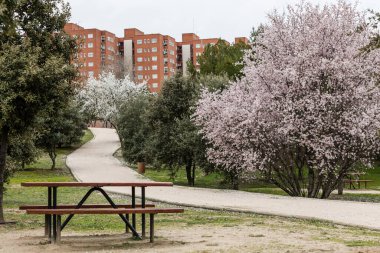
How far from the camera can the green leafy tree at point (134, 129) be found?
130 feet

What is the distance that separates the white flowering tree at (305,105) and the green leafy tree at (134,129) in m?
15.2

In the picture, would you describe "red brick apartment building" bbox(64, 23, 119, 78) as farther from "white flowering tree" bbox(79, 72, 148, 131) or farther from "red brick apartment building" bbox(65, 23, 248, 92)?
"white flowering tree" bbox(79, 72, 148, 131)

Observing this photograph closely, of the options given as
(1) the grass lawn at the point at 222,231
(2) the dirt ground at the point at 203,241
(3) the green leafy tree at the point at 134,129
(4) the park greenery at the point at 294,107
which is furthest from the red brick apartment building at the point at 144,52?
(2) the dirt ground at the point at 203,241

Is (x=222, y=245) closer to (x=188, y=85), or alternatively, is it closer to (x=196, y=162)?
(x=196, y=162)

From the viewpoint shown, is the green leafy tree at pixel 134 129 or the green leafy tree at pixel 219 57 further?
the green leafy tree at pixel 219 57

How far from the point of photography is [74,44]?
792 inches

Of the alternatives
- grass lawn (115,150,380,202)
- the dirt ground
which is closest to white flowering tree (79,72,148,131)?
grass lawn (115,150,380,202)

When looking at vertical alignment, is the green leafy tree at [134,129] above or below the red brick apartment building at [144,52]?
below

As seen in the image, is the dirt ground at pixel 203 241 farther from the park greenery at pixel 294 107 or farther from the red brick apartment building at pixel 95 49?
the red brick apartment building at pixel 95 49

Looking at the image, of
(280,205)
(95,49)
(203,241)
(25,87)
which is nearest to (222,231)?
(203,241)

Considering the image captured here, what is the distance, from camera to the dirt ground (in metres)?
8.09

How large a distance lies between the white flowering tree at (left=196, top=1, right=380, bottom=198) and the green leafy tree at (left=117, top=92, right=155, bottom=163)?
15175 millimetres

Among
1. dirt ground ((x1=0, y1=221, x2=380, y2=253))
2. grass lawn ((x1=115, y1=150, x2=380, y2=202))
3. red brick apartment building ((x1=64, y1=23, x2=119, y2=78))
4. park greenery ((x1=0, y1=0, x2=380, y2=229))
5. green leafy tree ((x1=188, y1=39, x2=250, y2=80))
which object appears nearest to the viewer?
dirt ground ((x1=0, y1=221, x2=380, y2=253))

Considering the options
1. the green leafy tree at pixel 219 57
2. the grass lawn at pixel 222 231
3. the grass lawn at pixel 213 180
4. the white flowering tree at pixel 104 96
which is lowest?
the grass lawn at pixel 213 180
